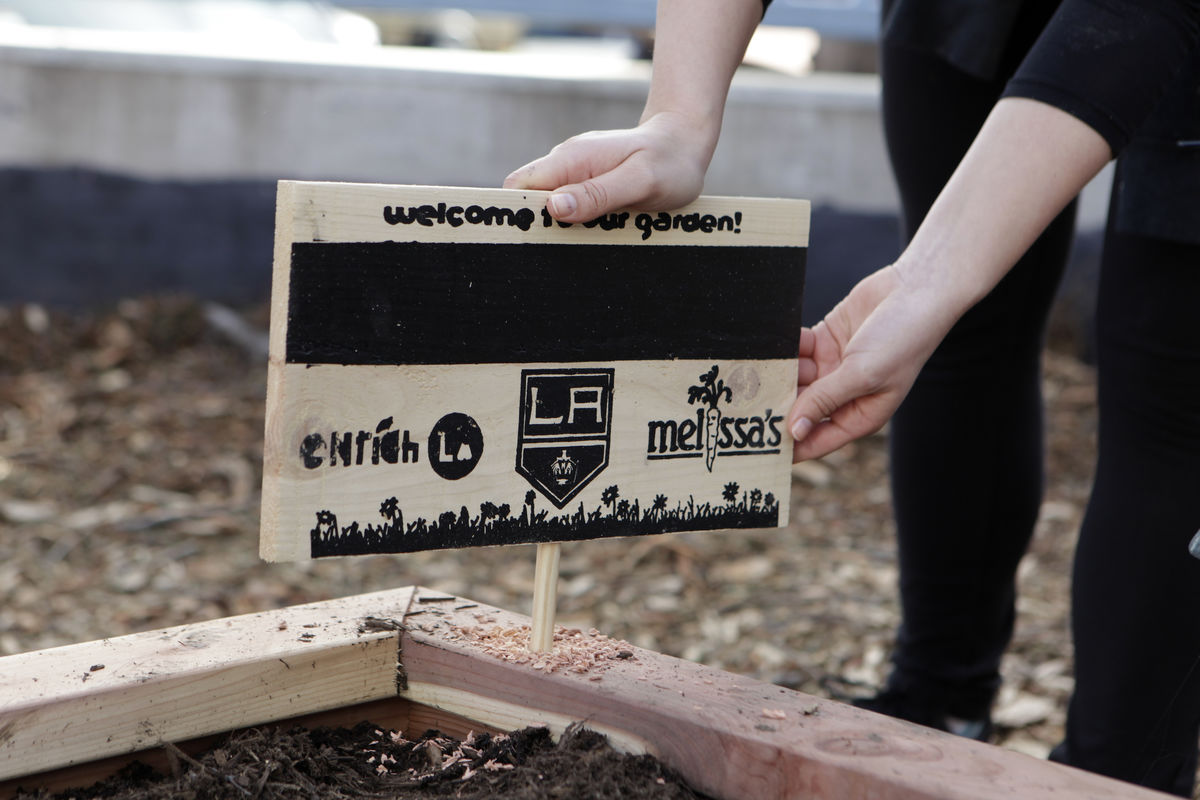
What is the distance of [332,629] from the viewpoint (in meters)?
1.05

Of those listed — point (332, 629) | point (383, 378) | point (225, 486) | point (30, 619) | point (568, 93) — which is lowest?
point (30, 619)

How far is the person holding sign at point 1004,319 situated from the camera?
102 cm

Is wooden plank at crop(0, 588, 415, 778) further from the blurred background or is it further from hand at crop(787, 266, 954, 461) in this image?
the blurred background

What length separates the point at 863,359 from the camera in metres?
1.05

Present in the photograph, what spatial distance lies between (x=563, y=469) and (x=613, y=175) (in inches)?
9.7

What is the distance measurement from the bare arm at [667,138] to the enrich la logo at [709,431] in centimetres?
17

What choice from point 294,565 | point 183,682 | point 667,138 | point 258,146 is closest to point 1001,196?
point 667,138

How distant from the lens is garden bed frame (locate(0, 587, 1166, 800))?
33.4 inches

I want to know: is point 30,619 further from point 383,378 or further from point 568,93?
point 568,93

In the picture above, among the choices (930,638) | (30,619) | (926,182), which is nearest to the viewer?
(926,182)

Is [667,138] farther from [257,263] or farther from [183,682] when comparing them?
[257,263]

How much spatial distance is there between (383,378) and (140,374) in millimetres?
2694

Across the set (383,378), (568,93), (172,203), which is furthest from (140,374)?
(383,378)

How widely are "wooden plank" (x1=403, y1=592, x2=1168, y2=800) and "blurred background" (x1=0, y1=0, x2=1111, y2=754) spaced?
54.6 inches
